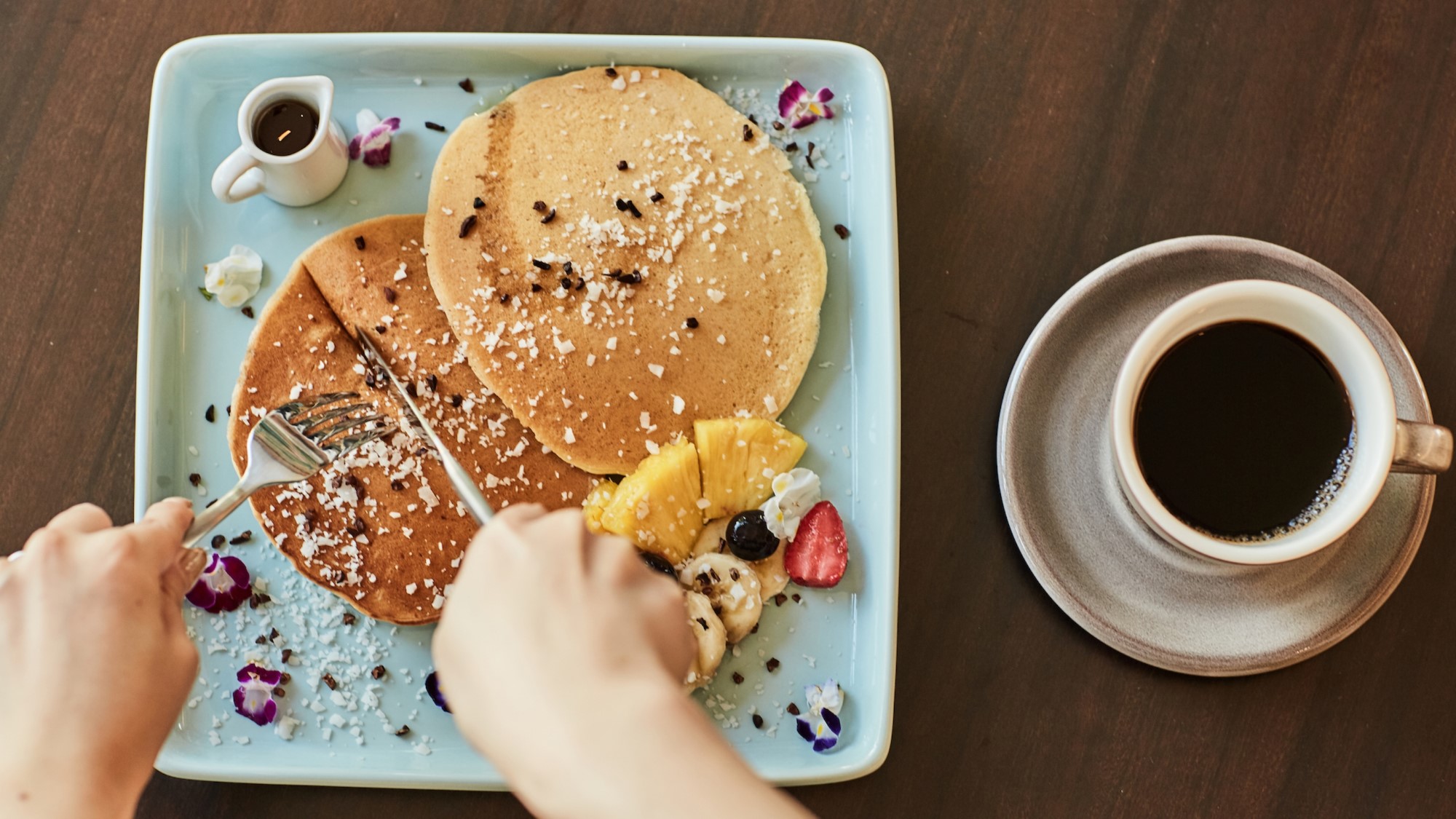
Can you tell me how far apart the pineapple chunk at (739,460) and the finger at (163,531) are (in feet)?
1.86

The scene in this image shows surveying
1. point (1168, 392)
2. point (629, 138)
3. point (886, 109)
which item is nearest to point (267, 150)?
point (629, 138)

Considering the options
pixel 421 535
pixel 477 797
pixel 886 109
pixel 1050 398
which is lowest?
pixel 477 797

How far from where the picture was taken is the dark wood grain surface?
1.24m

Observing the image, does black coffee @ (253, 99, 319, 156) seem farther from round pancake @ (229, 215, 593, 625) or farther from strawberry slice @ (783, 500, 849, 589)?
strawberry slice @ (783, 500, 849, 589)

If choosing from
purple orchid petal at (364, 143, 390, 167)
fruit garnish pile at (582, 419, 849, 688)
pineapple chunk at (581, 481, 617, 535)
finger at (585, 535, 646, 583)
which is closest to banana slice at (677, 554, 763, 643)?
fruit garnish pile at (582, 419, 849, 688)

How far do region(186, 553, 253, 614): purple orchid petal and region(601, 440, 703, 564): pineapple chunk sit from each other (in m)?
0.47

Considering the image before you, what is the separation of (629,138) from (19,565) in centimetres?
81

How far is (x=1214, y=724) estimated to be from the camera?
4.08 feet

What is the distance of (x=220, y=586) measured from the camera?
1.21 meters

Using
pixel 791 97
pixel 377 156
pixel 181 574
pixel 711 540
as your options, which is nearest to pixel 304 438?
pixel 181 574

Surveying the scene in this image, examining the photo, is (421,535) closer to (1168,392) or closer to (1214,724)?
(1168,392)

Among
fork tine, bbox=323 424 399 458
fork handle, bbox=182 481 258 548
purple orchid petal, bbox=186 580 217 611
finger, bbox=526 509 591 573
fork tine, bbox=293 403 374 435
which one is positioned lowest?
purple orchid petal, bbox=186 580 217 611

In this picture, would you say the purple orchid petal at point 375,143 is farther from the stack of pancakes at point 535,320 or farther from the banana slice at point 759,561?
the banana slice at point 759,561

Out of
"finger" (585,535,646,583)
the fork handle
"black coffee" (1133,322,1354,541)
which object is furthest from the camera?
"black coffee" (1133,322,1354,541)
